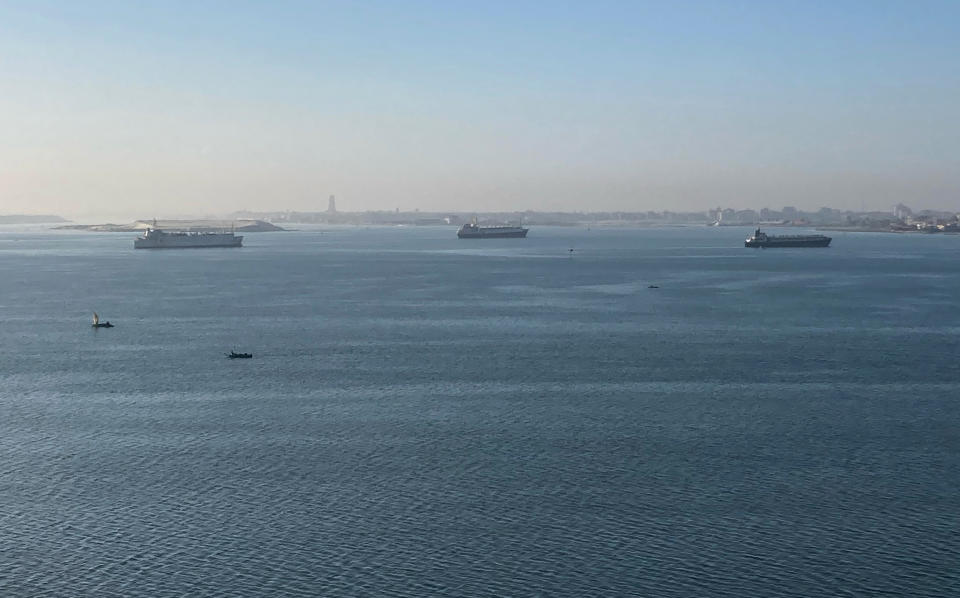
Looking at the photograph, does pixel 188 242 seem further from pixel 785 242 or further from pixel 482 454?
pixel 482 454

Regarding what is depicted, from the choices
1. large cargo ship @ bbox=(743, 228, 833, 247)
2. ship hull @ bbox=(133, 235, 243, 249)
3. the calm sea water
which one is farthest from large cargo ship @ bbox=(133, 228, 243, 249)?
the calm sea water

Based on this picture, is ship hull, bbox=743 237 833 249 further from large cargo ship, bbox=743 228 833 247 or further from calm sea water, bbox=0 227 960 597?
calm sea water, bbox=0 227 960 597

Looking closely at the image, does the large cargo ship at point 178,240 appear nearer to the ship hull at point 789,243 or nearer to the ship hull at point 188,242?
the ship hull at point 188,242

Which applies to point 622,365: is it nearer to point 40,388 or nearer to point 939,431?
point 939,431

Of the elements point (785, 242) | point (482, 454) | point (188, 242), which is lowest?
point (482, 454)

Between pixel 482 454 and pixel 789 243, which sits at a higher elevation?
pixel 789 243

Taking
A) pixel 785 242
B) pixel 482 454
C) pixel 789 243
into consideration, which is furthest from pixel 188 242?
pixel 482 454
